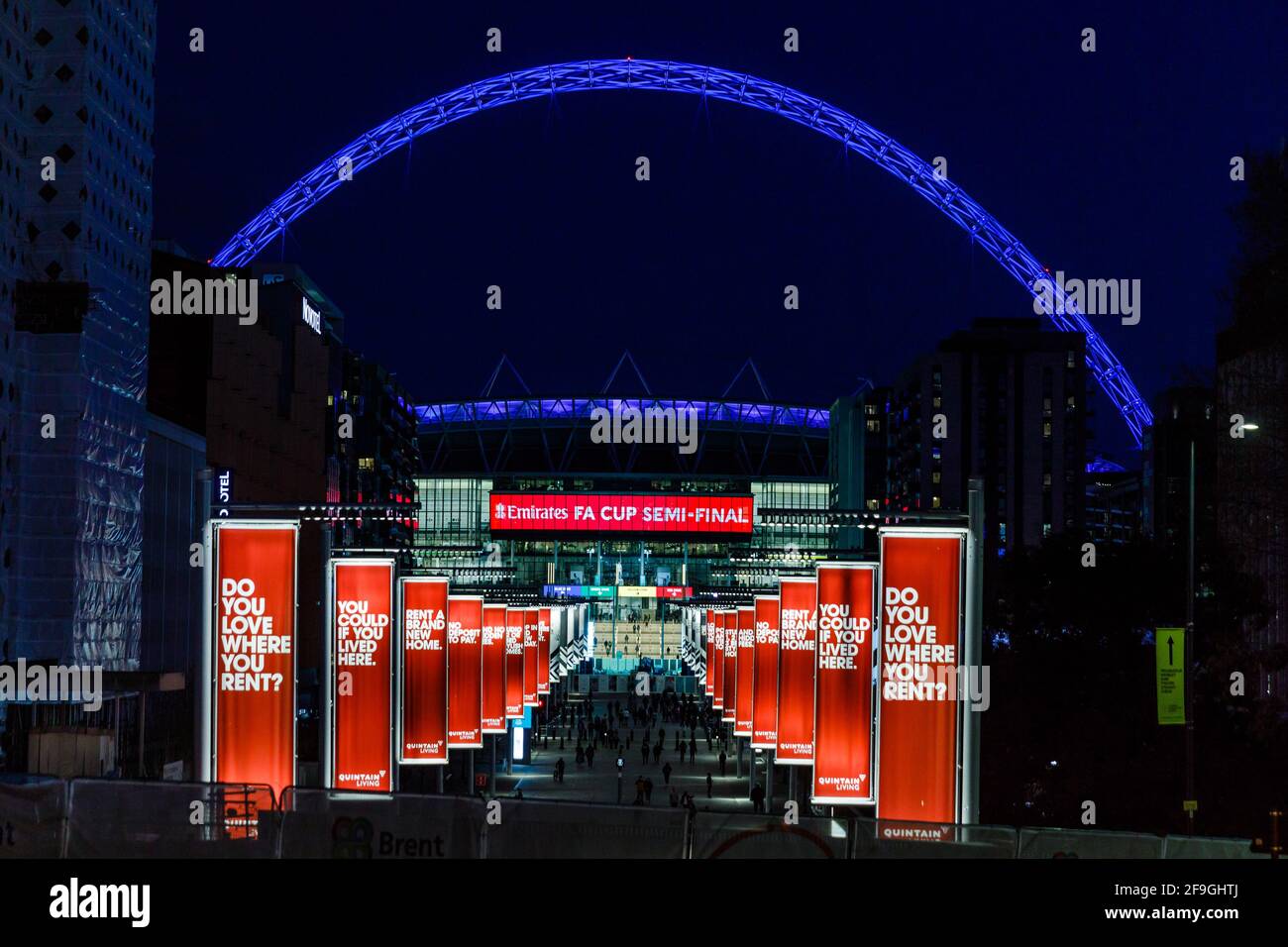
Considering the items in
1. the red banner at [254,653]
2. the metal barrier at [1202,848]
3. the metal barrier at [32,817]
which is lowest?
the metal barrier at [1202,848]

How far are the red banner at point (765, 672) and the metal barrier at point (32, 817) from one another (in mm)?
32589

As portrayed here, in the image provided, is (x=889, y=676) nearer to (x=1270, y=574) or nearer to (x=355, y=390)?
(x=1270, y=574)

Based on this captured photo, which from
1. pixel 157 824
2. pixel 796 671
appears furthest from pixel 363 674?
pixel 796 671

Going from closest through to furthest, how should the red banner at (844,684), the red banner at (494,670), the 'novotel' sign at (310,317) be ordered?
the red banner at (844,684)
the red banner at (494,670)
the 'novotel' sign at (310,317)

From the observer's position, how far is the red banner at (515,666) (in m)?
64.6

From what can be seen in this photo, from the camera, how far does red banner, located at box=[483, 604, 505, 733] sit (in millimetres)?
55188

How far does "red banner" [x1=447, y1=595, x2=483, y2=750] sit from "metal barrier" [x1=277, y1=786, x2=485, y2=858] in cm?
2251

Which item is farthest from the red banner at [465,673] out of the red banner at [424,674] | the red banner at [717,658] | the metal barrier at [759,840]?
the red banner at [717,658]

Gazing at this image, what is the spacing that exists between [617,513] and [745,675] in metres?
137

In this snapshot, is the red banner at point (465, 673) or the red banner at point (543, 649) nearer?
the red banner at point (465, 673)

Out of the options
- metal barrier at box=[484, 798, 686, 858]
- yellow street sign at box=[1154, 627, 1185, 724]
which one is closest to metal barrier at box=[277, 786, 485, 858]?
metal barrier at box=[484, 798, 686, 858]

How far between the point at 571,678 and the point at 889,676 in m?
128

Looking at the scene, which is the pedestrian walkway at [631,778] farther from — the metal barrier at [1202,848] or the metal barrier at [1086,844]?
the metal barrier at [1202,848]
